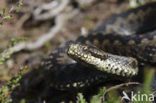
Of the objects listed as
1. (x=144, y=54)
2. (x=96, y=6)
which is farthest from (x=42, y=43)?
(x=144, y=54)

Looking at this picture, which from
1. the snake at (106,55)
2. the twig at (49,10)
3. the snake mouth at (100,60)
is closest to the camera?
the snake mouth at (100,60)

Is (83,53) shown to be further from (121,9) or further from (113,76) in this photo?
(121,9)

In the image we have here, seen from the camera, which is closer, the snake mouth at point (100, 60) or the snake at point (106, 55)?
the snake mouth at point (100, 60)

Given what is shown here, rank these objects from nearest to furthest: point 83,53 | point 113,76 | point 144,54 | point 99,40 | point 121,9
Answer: point 83,53 < point 113,76 < point 144,54 < point 99,40 < point 121,9

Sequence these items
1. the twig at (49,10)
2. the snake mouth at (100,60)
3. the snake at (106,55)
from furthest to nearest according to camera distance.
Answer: the twig at (49,10)
the snake at (106,55)
the snake mouth at (100,60)

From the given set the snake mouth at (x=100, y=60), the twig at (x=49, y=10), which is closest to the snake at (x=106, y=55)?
the snake mouth at (x=100, y=60)

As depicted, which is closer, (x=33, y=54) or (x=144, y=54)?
(x=144, y=54)

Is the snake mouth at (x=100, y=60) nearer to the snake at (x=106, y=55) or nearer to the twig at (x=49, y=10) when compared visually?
the snake at (x=106, y=55)

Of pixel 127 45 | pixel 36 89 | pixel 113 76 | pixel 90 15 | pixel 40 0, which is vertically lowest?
pixel 36 89
